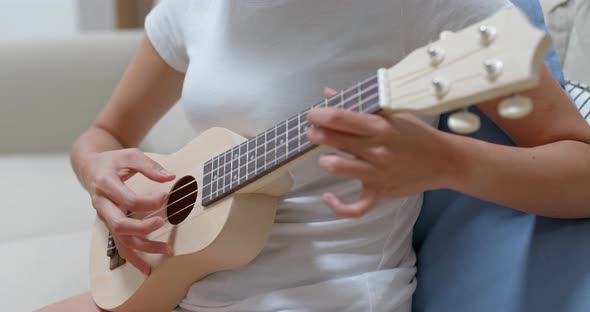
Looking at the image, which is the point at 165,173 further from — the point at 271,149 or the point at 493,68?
the point at 493,68

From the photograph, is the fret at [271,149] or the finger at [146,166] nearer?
the fret at [271,149]

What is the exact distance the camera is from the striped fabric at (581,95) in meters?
0.85

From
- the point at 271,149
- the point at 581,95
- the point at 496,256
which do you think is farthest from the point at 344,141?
the point at 581,95

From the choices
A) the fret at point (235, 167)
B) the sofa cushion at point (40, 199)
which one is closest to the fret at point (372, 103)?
the fret at point (235, 167)

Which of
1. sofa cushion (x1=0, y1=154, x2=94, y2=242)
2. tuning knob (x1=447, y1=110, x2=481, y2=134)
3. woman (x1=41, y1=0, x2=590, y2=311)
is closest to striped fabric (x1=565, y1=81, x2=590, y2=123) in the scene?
woman (x1=41, y1=0, x2=590, y2=311)

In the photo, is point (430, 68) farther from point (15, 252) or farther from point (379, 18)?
point (15, 252)

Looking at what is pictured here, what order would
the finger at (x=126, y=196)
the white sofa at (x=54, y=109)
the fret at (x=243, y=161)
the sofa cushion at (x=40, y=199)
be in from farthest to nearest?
1. the white sofa at (x=54, y=109)
2. the sofa cushion at (x=40, y=199)
3. the finger at (x=126, y=196)
4. the fret at (x=243, y=161)

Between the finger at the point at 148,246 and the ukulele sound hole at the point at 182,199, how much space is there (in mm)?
48

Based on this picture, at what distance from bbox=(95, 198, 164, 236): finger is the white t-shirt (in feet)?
0.34

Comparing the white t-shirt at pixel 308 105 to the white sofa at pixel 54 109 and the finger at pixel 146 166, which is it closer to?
the finger at pixel 146 166

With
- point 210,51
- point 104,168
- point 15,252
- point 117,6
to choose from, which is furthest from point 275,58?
point 117,6

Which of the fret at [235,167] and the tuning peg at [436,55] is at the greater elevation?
the tuning peg at [436,55]

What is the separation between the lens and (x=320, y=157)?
676 mm

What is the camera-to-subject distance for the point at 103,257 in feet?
3.15
